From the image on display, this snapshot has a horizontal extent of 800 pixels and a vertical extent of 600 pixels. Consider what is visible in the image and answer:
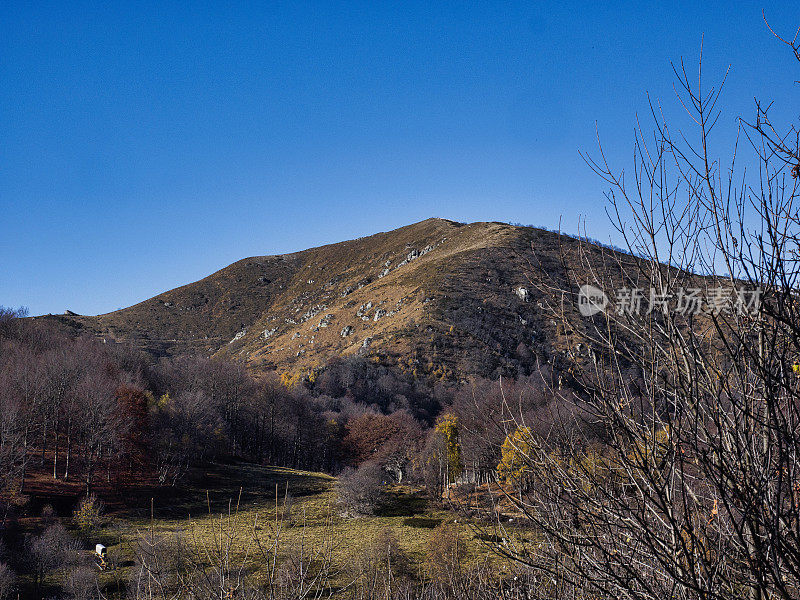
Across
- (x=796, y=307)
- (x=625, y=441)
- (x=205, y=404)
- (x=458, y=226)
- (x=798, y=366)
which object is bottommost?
(x=205, y=404)

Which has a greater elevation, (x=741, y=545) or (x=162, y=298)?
(x=162, y=298)

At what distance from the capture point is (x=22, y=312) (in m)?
61.3

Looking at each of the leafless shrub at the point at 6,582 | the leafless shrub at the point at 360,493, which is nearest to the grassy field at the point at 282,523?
the leafless shrub at the point at 360,493

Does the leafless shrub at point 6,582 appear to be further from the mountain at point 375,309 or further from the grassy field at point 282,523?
the mountain at point 375,309

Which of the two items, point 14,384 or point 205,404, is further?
point 205,404

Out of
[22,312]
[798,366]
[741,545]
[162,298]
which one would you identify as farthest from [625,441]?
[162,298]

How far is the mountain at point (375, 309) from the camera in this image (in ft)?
233

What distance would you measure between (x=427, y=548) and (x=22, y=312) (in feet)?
202

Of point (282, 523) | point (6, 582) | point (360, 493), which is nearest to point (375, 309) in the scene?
point (360, 493)

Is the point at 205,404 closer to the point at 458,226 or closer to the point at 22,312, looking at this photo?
the point at 22,312

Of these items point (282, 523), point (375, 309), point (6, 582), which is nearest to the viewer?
point (6, 582)

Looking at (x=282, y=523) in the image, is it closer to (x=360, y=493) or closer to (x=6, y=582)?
(x=6, y=582)

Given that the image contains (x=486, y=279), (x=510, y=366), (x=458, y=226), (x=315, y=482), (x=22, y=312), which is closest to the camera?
(x=315, y=482)

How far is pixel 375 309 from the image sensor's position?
8662 cm
